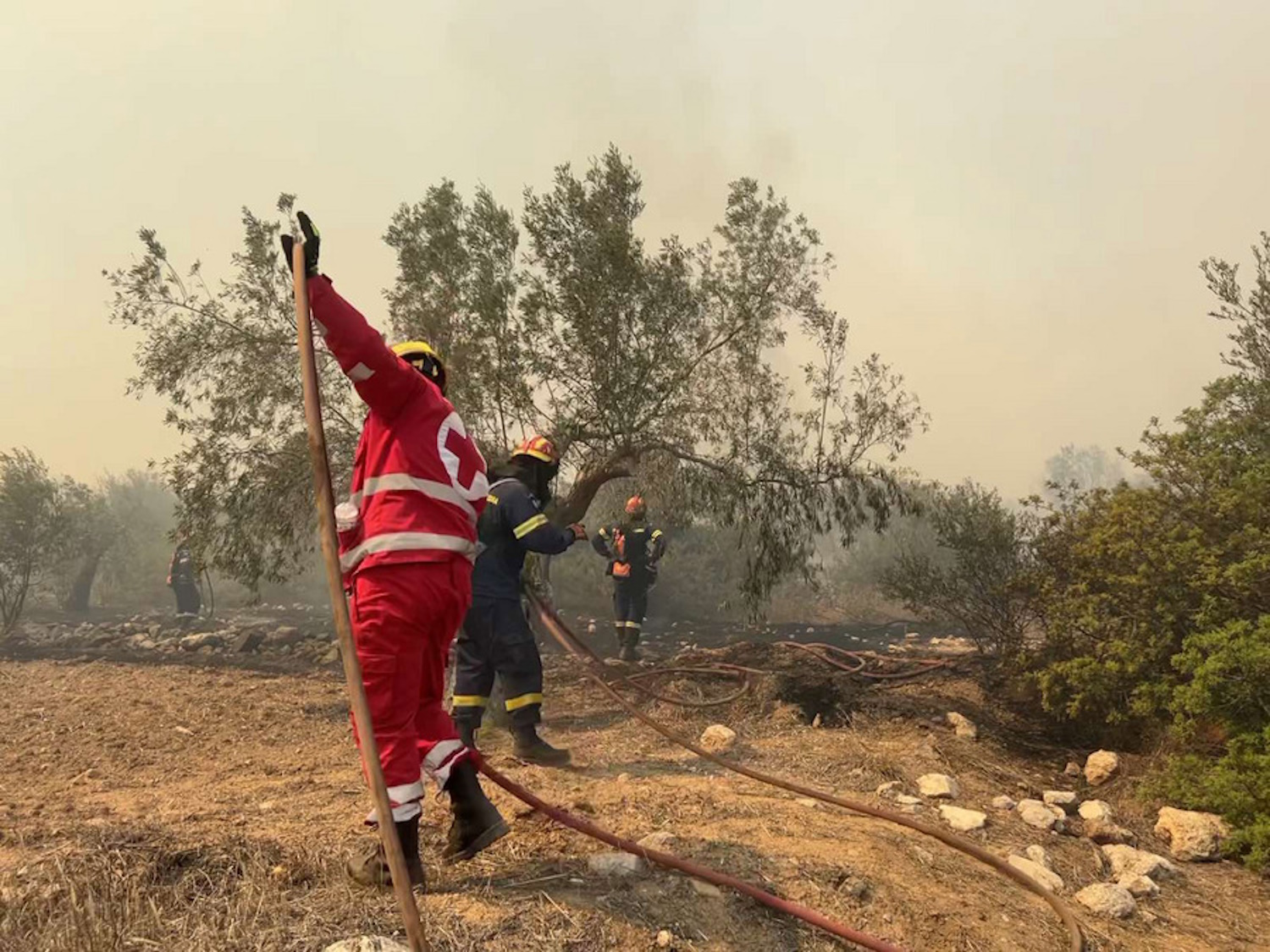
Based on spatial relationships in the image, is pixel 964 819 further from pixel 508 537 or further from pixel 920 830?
pixel 508 537

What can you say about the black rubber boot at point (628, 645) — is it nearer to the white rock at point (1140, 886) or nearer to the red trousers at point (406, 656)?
the white rock at point (1140, 886)

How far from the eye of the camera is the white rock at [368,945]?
198 centimetres

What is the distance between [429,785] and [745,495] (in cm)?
494

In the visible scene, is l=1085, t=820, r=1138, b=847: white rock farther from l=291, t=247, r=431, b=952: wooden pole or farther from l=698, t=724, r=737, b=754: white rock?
l=291, t=247, r=431, b=952: wooden pole

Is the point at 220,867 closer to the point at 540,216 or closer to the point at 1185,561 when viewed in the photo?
the point at 1185,561

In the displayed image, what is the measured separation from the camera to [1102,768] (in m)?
5.07

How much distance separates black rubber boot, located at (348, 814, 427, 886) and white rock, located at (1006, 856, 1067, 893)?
2625 mm

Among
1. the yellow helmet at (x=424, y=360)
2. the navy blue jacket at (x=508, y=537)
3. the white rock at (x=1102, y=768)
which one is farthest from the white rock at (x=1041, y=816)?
the yellow helmet at (x=424, y=360)

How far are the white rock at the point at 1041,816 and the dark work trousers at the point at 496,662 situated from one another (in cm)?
280

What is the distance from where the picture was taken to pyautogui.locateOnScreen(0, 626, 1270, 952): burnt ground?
7.37 feet

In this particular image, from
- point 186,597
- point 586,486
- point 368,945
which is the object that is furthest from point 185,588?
point 368,945

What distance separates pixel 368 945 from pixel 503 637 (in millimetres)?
2538

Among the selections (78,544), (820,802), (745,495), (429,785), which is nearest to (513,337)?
(745,495)

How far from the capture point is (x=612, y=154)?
316 inches
